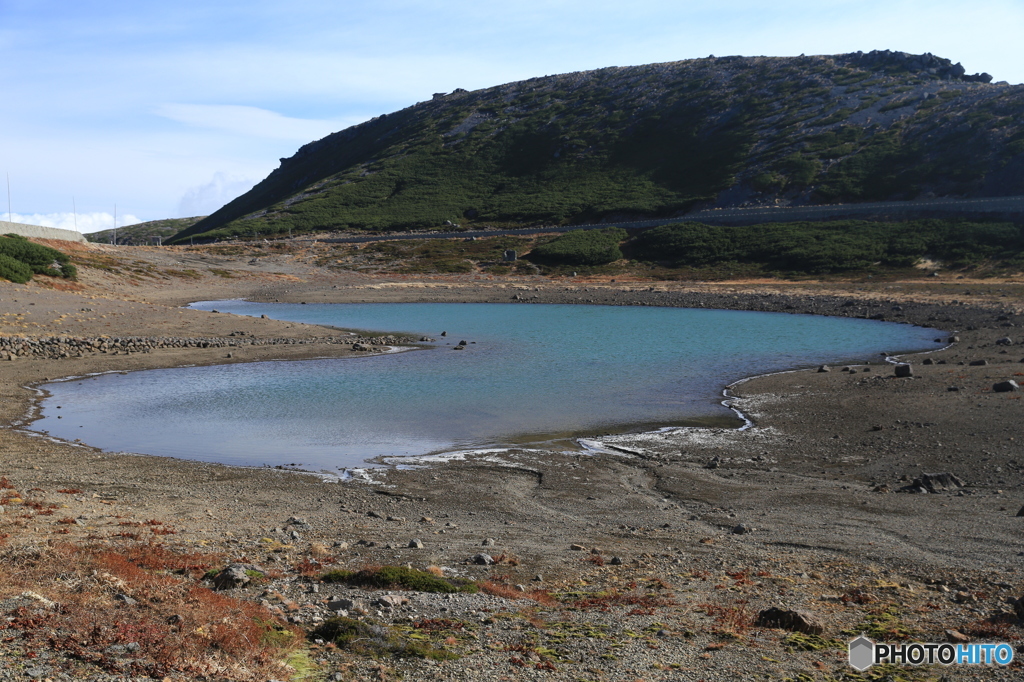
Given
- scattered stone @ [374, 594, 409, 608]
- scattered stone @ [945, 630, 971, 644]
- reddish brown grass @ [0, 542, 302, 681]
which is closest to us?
reddish brown grass @ [0, 542, 302, 681]

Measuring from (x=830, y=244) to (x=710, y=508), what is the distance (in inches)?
3003

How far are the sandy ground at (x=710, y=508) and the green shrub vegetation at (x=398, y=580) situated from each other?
790mm

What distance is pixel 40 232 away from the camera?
256ft

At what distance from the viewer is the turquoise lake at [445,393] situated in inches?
870

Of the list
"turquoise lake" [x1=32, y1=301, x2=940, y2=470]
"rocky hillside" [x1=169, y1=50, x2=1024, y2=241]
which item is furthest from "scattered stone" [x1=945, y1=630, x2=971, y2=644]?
"rocky hillside" [x1=169, y1=50, x2=1024, y2=241]

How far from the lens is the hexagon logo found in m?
8.66

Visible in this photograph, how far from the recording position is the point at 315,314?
2432 inches

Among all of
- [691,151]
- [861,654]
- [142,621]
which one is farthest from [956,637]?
[691,151]

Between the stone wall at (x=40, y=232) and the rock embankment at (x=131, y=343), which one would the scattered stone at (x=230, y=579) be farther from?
the stone wall at (x=40, y=232)

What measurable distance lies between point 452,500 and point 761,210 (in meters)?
98.4

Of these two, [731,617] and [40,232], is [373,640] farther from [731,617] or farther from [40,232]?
[40,232]

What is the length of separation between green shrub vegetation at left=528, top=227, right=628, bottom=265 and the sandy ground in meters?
62.9

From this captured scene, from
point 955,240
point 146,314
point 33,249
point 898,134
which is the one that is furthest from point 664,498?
point 898,134

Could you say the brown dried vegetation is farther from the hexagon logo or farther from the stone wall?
the stone wall
